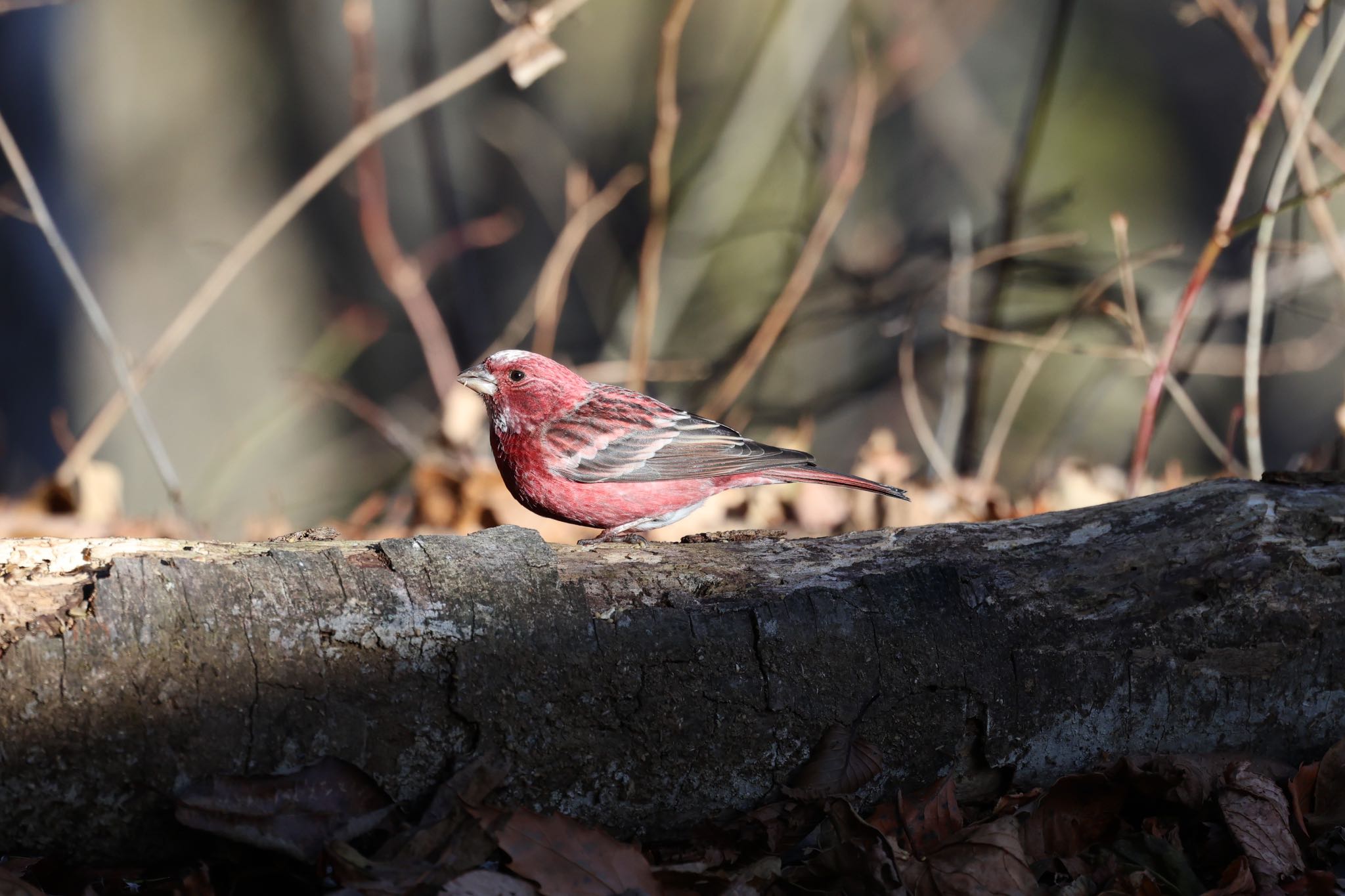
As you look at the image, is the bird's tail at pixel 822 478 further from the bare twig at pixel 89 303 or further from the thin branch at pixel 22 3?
the thin branch at pixel 22 3

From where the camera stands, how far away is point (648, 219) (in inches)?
279

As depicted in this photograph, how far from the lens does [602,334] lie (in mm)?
7234

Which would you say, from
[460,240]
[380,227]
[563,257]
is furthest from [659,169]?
[460,240]

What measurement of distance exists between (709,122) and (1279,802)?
18.4 feet

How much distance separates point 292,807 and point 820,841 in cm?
103

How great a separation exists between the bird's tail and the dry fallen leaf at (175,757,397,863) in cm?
188

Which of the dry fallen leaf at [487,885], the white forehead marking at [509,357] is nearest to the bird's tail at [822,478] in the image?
the white forehead marking at [509,357]

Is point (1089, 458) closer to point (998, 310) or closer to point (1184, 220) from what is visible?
point (998, 310)

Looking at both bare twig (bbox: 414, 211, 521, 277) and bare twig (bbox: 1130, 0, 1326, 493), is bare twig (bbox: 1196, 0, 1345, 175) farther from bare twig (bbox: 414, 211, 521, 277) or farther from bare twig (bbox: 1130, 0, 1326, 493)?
bare twig (bbox: 414, 211, 521, 277)

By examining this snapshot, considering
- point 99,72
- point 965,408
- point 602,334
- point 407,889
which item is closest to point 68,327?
point 99,72

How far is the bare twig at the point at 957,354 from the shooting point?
6.45 meters

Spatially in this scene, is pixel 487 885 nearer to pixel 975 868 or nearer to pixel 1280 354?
pixel 975 868

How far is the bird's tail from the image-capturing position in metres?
3.47

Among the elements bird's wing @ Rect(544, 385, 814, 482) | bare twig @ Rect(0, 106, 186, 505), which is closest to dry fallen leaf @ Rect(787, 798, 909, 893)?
A: bird's wing @ Rect(544, 385, 814, 482)
